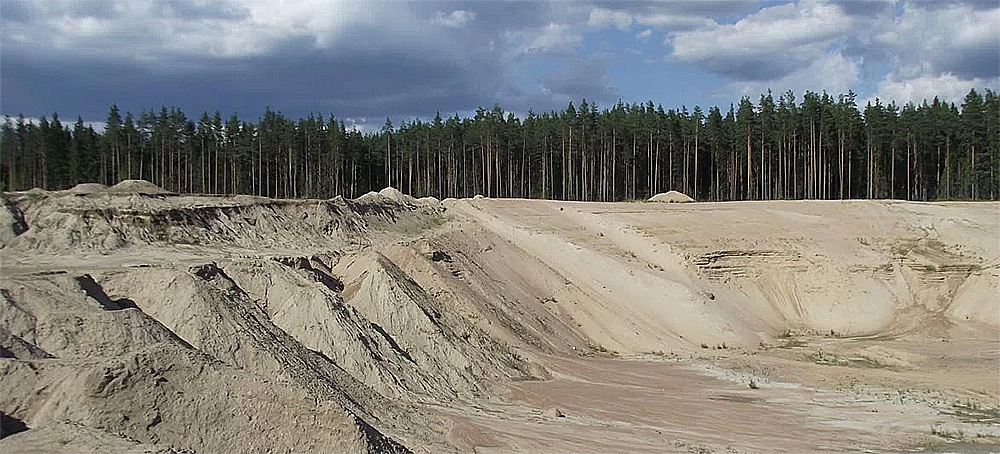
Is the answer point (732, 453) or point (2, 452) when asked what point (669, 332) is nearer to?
point (732, 453)

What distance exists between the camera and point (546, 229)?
138ft

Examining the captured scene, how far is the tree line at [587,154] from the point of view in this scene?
2923 inches

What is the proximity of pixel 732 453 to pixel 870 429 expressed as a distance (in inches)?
200

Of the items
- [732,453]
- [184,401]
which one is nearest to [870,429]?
[732,453]

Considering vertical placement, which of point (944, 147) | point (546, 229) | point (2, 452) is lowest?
point (2, 452)

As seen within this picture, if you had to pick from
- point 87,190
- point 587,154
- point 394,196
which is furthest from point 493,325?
point 587,154

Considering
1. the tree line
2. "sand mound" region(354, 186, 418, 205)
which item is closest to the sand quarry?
"sand mound" region(354, 186, 418, 205)

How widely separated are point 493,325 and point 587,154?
5137cm

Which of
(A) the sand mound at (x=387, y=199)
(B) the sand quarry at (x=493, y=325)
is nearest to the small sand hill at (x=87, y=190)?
Answer: (B) the sand quarry at (x=493, y=325)

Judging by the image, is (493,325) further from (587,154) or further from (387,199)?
(587,154)

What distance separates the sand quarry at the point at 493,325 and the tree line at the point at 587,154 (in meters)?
30.6

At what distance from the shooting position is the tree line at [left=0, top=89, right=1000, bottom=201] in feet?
244

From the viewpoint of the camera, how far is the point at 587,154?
79.7 metres

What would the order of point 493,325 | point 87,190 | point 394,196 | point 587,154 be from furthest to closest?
1. point 587,154
2. point 394,196
3. point 87,190
4. point 493,325
